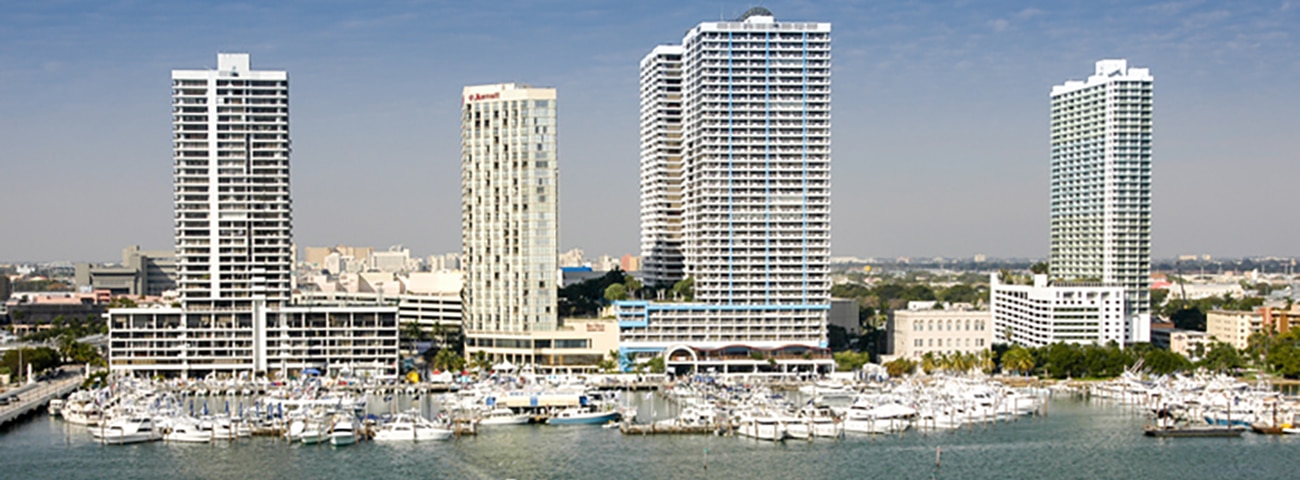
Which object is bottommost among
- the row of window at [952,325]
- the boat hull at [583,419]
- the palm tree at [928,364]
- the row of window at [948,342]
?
the boat hull at [583,419]

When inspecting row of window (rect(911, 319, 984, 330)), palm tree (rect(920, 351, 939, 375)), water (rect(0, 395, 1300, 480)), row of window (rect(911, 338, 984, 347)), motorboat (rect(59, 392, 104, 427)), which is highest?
row of window (rect(911, 319, 984, 330))

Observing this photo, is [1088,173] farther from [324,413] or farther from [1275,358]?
[324,413]

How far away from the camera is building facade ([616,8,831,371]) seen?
51438 mm

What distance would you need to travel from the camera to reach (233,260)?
158ft

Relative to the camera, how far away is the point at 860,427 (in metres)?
38.6

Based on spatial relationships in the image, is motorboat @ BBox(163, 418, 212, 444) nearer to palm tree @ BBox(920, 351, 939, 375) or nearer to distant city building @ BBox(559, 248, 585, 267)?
palm tree @ BBox(920, 351, 939, 375)

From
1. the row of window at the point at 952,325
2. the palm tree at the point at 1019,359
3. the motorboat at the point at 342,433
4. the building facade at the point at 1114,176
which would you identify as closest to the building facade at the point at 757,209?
the row of window at the point at 952,325

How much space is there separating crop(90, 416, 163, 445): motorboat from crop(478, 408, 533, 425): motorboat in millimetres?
9863

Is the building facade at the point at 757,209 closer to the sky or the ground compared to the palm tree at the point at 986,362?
closer to the sky

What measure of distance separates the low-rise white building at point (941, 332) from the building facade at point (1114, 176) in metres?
5.93

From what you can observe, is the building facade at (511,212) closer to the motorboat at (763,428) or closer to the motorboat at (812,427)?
the motorboat at (763,428)

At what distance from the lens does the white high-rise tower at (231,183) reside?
47.7 meters

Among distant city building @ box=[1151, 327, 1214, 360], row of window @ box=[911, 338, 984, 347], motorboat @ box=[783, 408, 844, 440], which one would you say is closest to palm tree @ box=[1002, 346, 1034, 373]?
row of window @ box=[911, 338, 984, 347]

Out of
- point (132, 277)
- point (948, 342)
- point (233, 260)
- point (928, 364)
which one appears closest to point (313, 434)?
point (233, 260)
